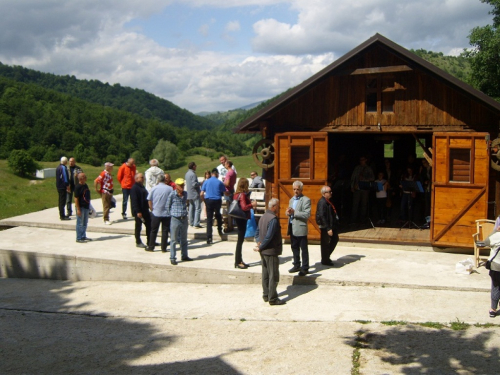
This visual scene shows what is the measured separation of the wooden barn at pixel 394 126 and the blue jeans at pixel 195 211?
2.09 metres

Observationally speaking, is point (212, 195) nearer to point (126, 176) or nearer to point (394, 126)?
point (126, 176)

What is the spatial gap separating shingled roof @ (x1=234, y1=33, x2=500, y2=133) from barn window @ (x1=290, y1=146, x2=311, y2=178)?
110cm

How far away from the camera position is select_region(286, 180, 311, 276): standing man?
384 inches

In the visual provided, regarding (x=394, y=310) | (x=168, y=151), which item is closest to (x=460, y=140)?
(x=394, y=310)

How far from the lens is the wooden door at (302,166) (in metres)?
12.1

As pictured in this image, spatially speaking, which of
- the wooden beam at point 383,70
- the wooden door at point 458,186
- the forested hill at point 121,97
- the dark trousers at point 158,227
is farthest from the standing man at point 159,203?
the forested hill at point 121,97

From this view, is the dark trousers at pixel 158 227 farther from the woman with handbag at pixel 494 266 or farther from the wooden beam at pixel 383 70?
the woman with handbag at pixel 494 266

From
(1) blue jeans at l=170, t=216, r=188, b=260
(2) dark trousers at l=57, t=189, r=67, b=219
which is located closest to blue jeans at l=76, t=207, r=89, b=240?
(2) dark trousers at l=57, t=189, r=67, b=219

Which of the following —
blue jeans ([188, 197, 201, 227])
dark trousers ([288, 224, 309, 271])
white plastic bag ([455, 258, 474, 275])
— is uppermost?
blue jeans ([188, 197, 201, 227])

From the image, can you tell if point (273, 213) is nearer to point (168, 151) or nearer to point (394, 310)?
point (394, 310)

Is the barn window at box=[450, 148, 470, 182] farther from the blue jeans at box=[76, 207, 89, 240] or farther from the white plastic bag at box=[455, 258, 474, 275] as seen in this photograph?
the blue jeans at box=[76, 207, 89, 240]

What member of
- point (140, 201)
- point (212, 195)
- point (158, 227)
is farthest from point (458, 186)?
point (140, 201)

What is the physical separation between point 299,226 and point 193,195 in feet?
15.0

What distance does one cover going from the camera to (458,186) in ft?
36.6
